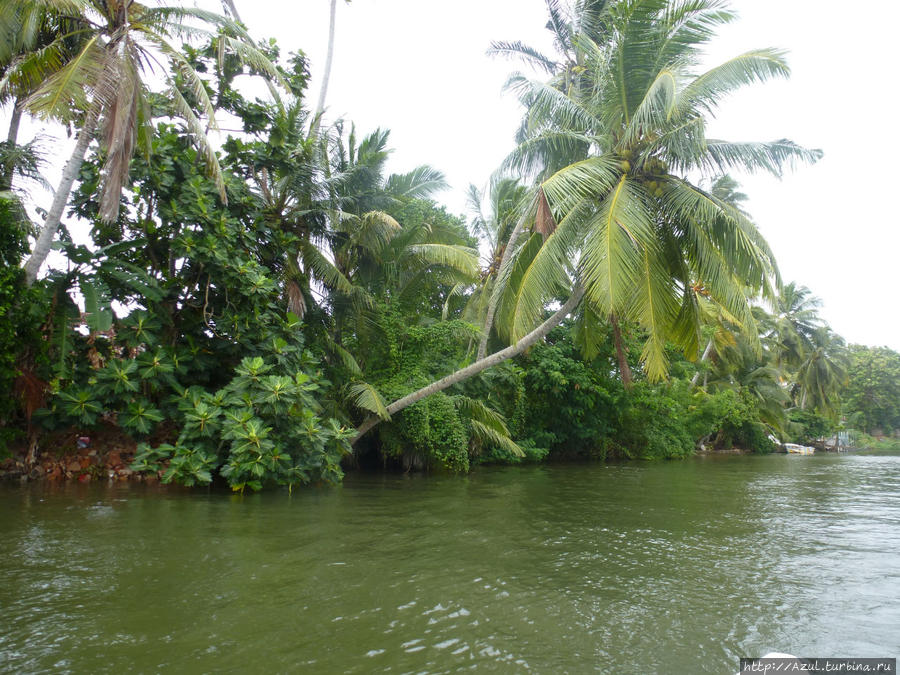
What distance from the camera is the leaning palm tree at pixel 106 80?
7129mm

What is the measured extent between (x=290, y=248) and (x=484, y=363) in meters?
4.44

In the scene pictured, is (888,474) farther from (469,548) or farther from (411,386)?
(469,548)

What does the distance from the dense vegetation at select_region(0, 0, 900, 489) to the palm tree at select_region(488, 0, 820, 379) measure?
0.14 feet

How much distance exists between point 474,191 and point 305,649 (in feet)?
55.1

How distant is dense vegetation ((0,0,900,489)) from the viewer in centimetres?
823

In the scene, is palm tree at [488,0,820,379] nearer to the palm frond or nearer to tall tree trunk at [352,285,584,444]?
tall tree trunk at [352,285,584,444]

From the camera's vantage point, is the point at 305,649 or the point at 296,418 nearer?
the point at 305,649

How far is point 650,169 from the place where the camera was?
970 centimetres

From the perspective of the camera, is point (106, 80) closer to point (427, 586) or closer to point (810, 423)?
point (427, 586)

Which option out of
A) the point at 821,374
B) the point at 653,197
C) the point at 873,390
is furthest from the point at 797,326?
the point at 653,197

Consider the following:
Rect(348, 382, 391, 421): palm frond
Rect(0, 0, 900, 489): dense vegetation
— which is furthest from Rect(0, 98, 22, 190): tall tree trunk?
Rect(348, 382, 391, 421): palm frond

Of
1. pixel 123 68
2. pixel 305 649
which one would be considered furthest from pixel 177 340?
pixel 305 649

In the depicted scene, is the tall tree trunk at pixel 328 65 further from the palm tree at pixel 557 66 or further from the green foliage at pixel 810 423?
the green foliage at pixel 810 423

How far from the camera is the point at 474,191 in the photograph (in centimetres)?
1833
